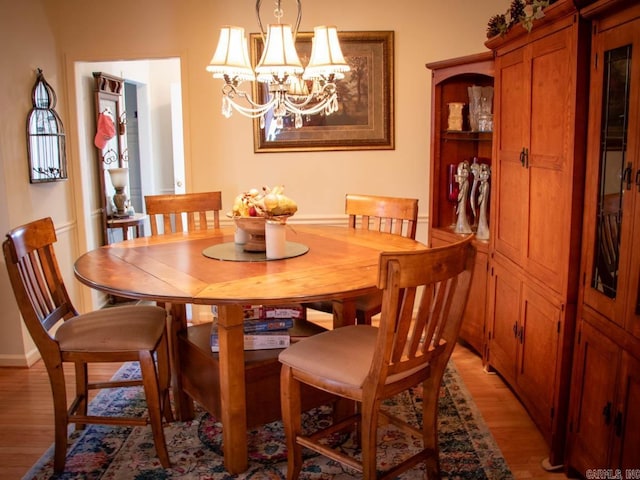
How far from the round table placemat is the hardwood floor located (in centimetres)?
110

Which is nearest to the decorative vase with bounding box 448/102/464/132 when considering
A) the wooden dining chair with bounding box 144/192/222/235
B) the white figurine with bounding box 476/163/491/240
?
the white figurine with bounding box 476/163/491/240

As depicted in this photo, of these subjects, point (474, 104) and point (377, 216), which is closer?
point (377, 216)

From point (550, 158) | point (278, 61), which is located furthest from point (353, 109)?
point (550, 158)

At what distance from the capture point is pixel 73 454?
98.7 inches

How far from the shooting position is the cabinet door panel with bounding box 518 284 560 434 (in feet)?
7.83

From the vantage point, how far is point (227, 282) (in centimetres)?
Answer: 216

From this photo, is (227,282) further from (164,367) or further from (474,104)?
(474,104)

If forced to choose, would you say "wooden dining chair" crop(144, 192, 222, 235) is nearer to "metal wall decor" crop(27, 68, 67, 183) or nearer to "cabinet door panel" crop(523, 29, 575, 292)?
"metal wall decor" crop(27, 68, 67, 183)

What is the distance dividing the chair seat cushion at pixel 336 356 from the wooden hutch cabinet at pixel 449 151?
144 cm

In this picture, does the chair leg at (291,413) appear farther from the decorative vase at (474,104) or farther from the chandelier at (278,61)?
the decorative vase at (474,104)

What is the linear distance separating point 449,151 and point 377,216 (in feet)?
2.75

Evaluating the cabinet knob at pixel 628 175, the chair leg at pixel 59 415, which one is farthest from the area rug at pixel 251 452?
the cabinet knob at pixel 628 175

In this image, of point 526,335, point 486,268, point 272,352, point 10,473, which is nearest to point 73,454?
point 10,473

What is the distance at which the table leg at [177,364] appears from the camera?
2.76 meters
